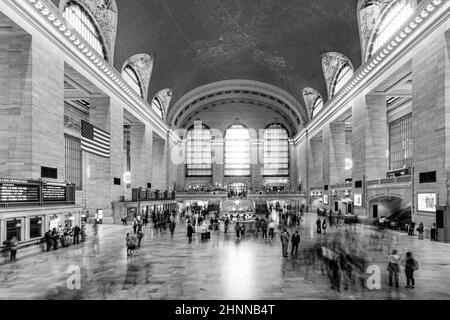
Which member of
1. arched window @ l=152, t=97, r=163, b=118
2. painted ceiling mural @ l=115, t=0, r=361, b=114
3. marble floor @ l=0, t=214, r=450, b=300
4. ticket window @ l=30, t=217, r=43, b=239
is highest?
painted ceiling mural @ l=115, t=0, r=361, b=114

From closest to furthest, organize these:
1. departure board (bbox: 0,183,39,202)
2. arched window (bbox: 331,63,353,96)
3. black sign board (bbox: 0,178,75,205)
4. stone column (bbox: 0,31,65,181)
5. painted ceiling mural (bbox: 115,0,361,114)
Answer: departure board (bbox: 0,183,39,202), black sign board (bbox: 0,178,75,205), stone column (bbox: 0,31,65,181), painted ceiling mural (bbox: 115,0,361,114), arched window (bbox: 331,63,353,96)

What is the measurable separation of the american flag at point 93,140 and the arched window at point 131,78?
36.4ft

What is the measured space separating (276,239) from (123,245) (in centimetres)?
738

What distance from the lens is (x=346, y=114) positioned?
1319 inches

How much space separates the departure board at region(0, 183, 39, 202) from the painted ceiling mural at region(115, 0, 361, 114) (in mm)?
14726

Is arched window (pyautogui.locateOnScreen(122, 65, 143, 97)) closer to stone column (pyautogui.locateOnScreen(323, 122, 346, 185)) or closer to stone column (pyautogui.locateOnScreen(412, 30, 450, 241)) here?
stone column (pyautogui.locateOnScreen(323, 122, 346, 185))

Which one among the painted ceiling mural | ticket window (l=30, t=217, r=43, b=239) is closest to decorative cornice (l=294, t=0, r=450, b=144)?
the painted ceiling mural

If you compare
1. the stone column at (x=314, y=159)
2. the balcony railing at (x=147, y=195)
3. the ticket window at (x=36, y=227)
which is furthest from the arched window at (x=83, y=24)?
the stone column at (x=314, y=159)

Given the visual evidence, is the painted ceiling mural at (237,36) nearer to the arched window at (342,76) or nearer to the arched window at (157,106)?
the arched window at (342,76)

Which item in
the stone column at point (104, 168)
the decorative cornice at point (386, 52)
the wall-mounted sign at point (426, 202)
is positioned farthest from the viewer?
the stone column at point (104, 168)

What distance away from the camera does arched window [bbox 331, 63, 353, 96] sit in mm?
31609

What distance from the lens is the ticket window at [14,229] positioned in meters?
13.3
